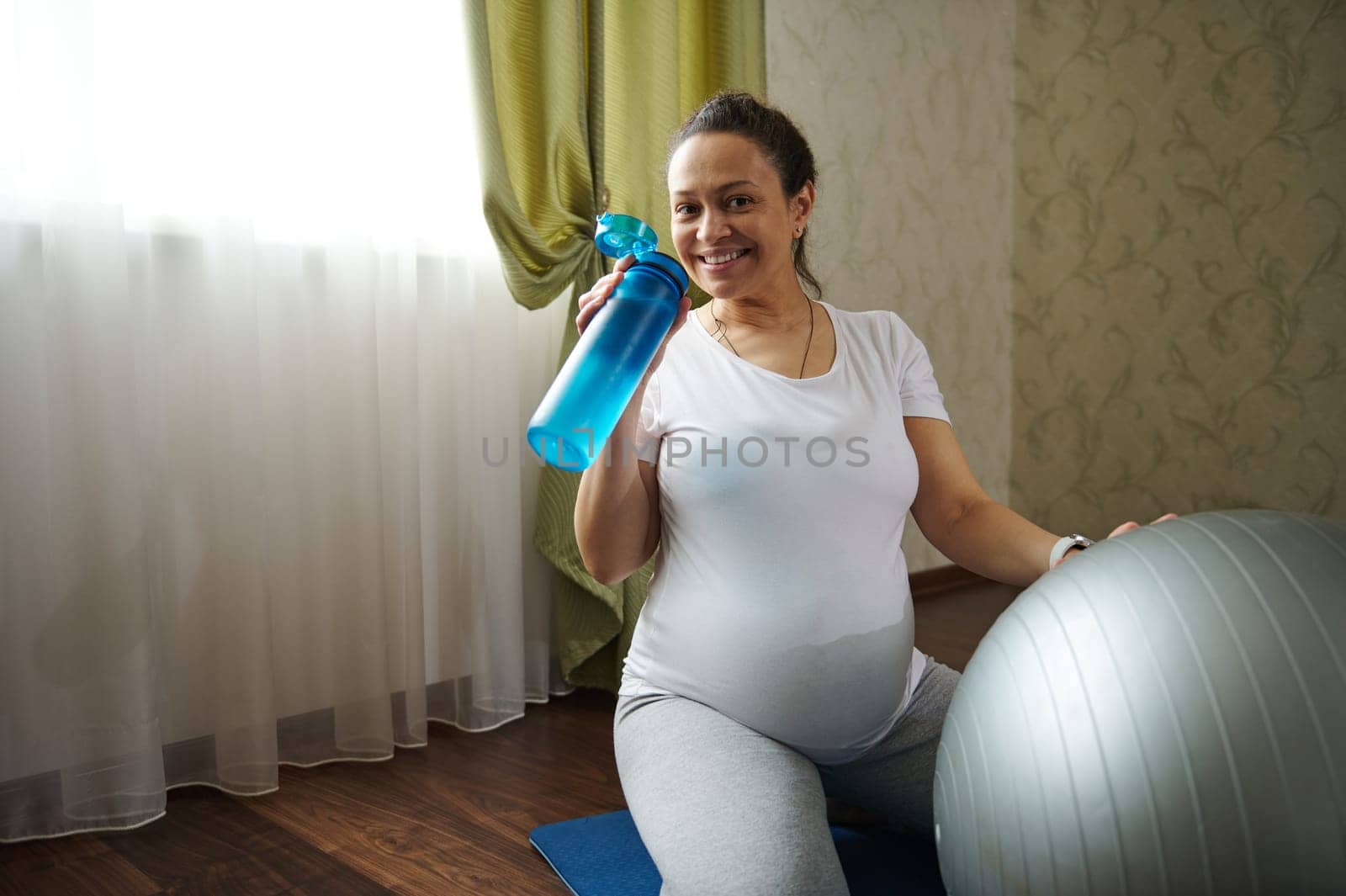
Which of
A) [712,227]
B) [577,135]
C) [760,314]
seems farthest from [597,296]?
[577,135]

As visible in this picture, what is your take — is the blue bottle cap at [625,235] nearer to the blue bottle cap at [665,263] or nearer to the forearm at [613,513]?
the blue bottle cap at [665,263]

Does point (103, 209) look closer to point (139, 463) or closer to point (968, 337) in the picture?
point (139, 463)

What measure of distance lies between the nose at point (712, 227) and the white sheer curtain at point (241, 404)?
33.0 inches

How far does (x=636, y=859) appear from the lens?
122 cm

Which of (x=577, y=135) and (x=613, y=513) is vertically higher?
(x=577, y=135)

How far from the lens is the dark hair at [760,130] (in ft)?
3.54

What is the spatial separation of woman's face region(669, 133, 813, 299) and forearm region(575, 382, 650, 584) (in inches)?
8.1

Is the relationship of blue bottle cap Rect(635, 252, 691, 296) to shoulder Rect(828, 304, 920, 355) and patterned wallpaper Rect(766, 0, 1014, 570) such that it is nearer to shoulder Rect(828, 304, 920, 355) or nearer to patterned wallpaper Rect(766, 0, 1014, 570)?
shoulder Rect(828, 304, 920, 355)

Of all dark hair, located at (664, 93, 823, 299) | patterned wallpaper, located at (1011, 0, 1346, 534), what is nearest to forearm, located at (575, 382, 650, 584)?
dark hair, located at (664, 93, 823, 299)

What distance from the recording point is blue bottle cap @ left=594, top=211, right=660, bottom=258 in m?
0.86

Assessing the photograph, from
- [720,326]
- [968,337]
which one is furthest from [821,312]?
[968,337]

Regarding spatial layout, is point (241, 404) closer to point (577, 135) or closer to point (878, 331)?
point (577, 135)

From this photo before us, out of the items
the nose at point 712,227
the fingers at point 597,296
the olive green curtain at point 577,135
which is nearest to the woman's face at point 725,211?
the nose at point 712,227

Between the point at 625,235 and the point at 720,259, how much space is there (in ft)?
0.70
